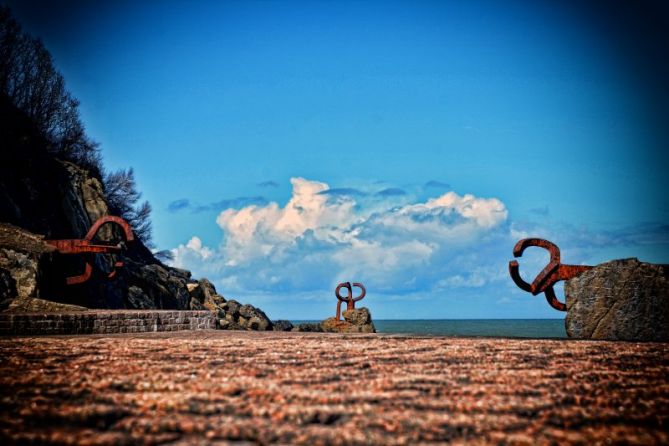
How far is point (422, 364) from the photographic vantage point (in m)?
5.20

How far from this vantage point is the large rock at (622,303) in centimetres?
845

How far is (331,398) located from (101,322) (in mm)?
8265

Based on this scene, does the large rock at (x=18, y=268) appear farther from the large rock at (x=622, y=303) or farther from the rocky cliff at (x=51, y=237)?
the large rock at (x=622, y=303)

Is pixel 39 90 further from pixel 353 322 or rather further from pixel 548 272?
pixel 548 272

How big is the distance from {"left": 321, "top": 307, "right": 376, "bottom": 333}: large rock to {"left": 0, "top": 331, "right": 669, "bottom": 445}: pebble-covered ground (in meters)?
22.0

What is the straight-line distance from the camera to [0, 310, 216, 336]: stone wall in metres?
9.76

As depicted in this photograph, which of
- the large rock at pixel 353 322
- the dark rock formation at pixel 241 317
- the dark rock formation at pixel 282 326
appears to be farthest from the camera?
the dark rock formation at pixel 282 326

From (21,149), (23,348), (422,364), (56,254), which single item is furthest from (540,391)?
(21,149)

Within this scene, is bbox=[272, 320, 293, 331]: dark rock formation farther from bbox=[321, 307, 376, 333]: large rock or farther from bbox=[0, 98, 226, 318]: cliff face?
bbox=[0, 98, 226, 318]: cliff face

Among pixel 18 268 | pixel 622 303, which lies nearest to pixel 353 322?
pixel 18 268

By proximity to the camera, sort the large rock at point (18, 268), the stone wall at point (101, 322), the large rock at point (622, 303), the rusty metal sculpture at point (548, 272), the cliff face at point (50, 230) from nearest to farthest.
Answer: the large rock at point (622, 303) → the stone wall at point (101, 322) → the rusty metal sculpture at point (548, 272) → the large rock at point (18, 268) → the cliff face at point (50, 230)

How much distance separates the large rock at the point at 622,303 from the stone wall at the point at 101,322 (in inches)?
297

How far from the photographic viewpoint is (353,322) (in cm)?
2811

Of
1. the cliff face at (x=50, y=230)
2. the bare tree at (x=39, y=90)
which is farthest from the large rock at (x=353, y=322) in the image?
the bare tree at (x=39, y=90)
